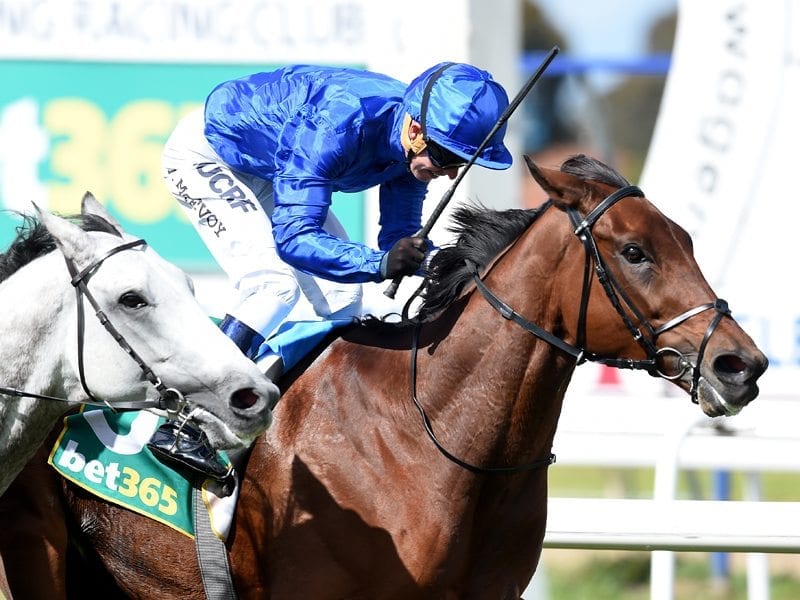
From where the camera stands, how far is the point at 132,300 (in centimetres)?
284

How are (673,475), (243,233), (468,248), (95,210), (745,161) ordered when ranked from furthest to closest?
(745,161), (673,475), (243,233), (468,248), (95,210)

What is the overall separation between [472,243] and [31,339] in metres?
1.13

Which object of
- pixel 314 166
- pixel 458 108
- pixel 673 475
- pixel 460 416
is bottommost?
pixel 673 475

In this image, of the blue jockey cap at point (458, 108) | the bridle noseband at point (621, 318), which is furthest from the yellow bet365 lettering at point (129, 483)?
the blue jockey cap at point (458, 108)

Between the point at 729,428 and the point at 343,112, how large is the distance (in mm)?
1876

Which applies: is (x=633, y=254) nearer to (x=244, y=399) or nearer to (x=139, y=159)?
(x=244, y=399)

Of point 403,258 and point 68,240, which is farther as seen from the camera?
point 403,258

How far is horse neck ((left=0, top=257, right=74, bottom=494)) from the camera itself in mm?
2865

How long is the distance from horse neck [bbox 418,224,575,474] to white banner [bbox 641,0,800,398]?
3.41 m

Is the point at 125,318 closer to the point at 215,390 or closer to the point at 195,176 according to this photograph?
the point at 215,390

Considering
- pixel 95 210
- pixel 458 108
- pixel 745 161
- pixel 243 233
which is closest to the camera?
pixel 95 210

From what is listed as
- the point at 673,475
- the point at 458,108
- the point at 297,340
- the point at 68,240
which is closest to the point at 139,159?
the point at 297,340

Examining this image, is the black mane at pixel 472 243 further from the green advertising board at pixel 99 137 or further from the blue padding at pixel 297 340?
the green advertising board at pixel 99 137

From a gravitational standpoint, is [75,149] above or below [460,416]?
below
